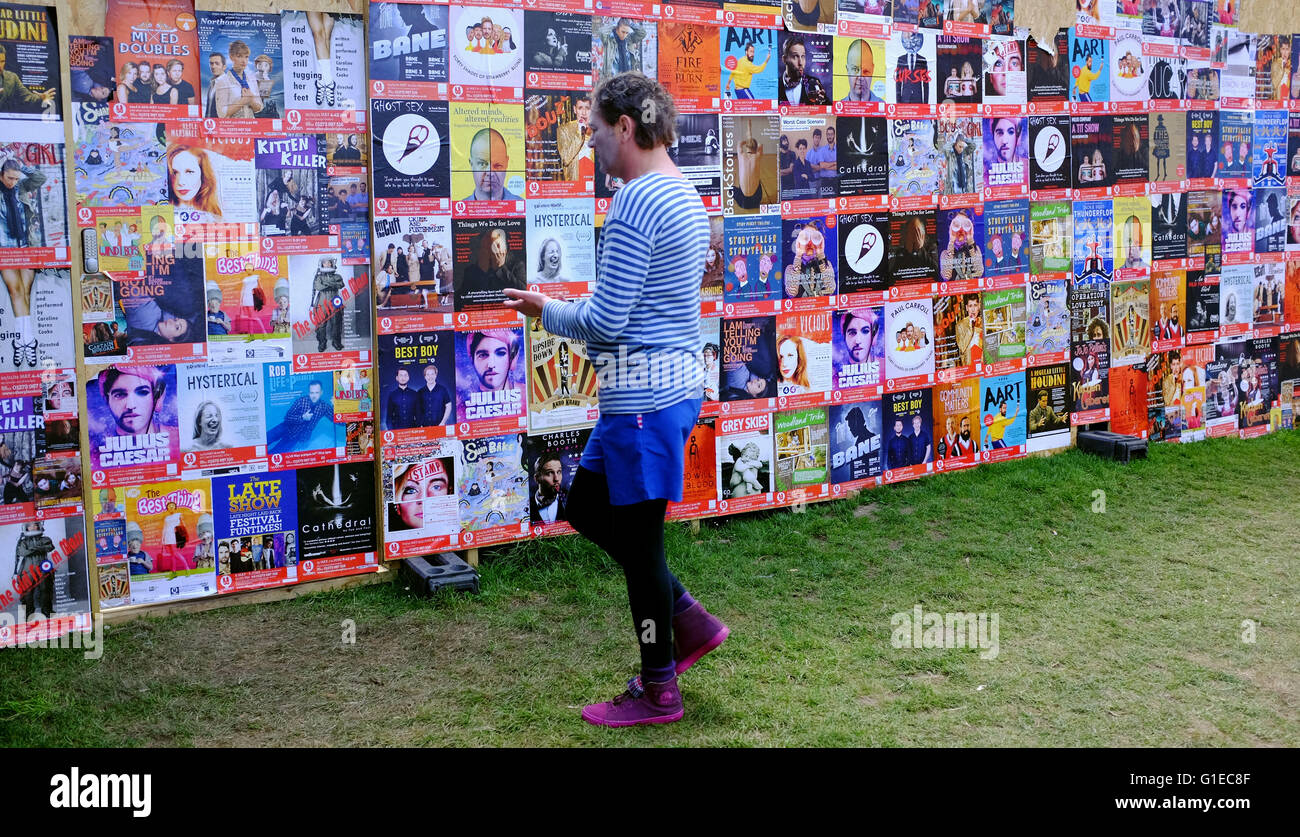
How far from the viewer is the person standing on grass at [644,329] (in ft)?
11.8

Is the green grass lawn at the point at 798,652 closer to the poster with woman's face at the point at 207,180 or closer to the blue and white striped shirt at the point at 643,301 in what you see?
the blue and white striped shirt at the point at 643,301

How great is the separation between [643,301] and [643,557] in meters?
0.78

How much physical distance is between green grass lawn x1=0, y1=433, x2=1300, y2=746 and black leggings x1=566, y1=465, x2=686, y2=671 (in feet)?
0.93

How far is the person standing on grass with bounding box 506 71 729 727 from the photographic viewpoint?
3.58 m

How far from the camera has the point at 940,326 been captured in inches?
261

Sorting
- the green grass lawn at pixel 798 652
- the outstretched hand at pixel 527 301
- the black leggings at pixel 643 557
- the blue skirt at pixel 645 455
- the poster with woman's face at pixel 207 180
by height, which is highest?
the poster with woman's face at pixel 207 180

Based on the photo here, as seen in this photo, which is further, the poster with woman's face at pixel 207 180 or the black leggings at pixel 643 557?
the poster with woman's face at pixel 207 180

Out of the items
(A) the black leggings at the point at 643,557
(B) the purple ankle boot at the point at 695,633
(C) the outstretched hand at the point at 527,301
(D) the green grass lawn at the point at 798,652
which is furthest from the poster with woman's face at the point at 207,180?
(B) the purple ankle boot at the point at 695,633

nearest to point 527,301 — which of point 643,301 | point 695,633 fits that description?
point 643,301

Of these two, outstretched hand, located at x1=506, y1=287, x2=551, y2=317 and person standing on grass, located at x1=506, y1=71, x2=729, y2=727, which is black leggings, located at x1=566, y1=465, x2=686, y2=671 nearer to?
person standing on grass, located at x1=506, y1=71, x2=729, y2=727

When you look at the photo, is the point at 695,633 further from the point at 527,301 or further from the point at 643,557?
the point at 527,301

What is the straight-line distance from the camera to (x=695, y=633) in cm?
390

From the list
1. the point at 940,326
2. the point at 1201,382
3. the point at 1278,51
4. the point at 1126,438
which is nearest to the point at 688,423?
the point at 940,326
